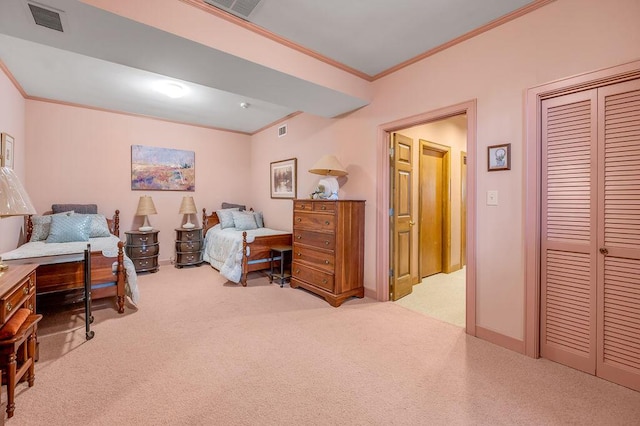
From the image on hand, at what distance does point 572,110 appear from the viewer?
7.16 feet

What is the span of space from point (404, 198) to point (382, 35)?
1.97 meters

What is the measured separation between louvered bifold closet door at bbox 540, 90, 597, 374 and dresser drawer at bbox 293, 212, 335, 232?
2070 millimetres

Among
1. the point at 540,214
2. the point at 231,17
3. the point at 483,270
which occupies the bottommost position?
the point at 483,270

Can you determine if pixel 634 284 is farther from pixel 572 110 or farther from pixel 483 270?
pixel 572 110

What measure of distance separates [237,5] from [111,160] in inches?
162

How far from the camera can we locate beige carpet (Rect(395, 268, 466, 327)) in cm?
324

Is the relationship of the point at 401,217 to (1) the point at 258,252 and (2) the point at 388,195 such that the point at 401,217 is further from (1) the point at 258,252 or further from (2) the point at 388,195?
(1) the point at 258,252

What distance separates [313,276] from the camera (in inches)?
149

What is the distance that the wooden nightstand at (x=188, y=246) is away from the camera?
5332mm

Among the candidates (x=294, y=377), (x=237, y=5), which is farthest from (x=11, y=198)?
(x=294, y=377)

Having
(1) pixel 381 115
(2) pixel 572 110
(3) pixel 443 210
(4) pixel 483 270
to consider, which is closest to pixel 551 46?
(2) pixel 572 110

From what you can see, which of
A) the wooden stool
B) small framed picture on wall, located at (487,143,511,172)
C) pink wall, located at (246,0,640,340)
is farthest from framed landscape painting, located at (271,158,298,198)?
the wooden stool

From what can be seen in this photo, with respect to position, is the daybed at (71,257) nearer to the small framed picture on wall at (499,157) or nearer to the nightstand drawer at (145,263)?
the nightstand drawer at (145,263)

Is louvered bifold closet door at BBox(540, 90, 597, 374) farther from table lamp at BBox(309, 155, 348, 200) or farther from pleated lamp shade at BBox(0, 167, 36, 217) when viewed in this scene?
pleated lamp shade at BBox(0, 167, 36, 217)
